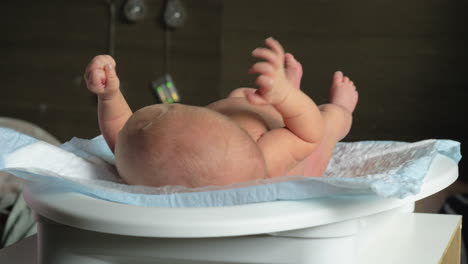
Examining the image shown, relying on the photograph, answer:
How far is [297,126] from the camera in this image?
2.24 feet

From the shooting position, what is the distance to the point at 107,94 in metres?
0.70

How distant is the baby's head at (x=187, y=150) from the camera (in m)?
0.61

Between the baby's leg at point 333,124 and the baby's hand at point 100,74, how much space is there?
0.70 feet

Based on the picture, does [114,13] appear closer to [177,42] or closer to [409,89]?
[177,42]

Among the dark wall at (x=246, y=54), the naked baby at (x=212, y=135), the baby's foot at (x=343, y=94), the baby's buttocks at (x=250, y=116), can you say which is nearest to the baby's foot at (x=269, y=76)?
the naked baby at (x=212, y=135)

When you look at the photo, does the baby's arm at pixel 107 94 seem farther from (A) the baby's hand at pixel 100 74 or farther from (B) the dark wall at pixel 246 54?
(B) the dark wall at pixel 246 54

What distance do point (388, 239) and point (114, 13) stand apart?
1849 millimetres

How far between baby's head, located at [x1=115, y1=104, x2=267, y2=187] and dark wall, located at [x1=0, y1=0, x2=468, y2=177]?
1478mm

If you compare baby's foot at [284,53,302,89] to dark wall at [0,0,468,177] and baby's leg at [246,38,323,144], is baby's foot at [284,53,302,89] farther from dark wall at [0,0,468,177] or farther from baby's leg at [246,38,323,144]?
dark wall at [0,0,468,177]

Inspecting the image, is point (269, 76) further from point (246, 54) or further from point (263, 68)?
point (246, 54)

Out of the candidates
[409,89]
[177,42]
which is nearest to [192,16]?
[177,42]

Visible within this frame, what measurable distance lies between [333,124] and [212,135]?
206 mm

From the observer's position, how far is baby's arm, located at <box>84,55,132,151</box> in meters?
0.66

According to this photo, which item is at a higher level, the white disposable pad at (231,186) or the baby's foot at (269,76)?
the baby's foot at (269,76)
